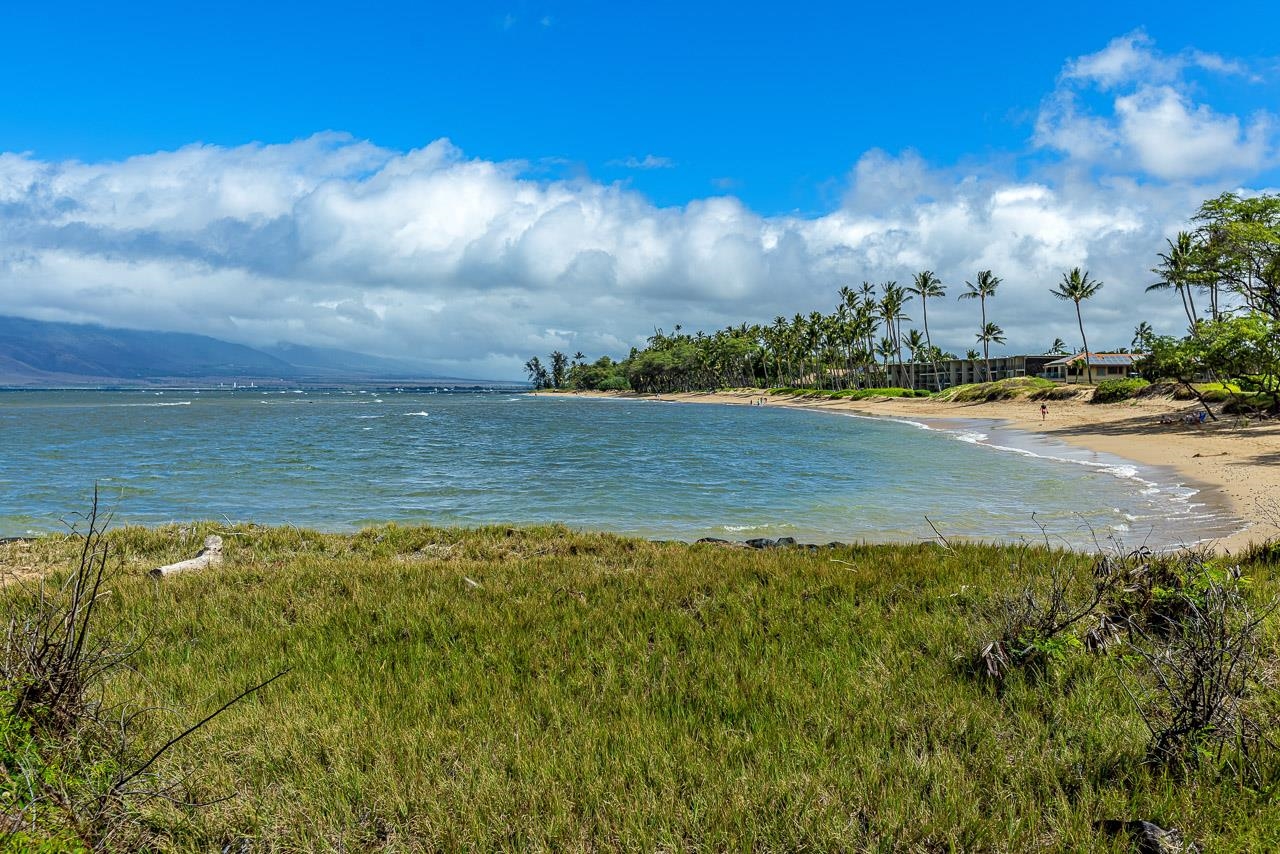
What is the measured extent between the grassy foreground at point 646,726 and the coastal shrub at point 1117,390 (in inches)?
2632

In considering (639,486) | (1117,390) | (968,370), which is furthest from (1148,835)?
(968,370)

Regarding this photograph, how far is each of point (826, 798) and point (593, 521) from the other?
1666 cm

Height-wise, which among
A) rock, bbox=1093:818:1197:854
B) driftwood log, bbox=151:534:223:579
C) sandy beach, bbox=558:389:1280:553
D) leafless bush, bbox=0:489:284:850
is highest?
leafless bush, bbox=0:489:284:850

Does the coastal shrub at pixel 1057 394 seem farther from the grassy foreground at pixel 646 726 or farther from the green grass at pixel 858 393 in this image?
the grassy foreground at pixel 646 726

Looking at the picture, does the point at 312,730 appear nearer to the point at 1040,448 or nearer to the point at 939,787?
the point at 939,787

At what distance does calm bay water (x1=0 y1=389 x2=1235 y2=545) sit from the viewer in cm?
1931

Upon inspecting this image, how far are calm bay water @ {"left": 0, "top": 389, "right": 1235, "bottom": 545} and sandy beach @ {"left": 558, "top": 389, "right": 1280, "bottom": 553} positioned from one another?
1133mm

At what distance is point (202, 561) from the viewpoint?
12.3 meters

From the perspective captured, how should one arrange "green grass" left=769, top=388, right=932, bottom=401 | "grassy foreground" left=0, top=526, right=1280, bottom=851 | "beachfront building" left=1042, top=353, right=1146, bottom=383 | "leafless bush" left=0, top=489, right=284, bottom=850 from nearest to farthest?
"leafless bush" left=0, top=489, right=284, bottom=850 < "grassy foreground" left=0, top=526, right=1280, bottom=851 < "beachfront building" left=1042, top=353, right=1146, bottom=383 < "green grass" left=769, top=388, right=932, bottom=401

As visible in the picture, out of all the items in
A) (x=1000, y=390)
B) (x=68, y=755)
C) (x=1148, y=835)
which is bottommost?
(x=1148, y=835)

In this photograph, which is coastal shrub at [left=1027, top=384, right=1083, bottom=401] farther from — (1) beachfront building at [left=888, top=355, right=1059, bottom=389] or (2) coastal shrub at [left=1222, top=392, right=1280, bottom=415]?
(1) beachfront building at [left=888, top=355, right=1059, bottom=389]

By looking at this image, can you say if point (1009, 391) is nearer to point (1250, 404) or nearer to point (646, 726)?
point (1250, 404)

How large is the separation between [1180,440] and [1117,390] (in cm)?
3084

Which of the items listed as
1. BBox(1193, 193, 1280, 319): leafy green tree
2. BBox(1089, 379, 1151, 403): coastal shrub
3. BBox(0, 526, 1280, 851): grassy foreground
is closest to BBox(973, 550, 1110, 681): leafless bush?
BBox(0, 526, 1280, 851): grassy foreground
